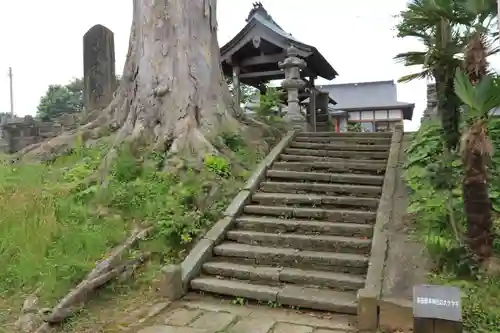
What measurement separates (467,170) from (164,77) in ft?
17.9

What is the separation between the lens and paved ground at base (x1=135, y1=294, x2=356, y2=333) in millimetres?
4230

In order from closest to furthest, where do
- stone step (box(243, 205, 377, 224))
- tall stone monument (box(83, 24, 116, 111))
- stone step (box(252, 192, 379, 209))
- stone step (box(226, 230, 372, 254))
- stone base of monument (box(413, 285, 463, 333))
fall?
stone base of monument (box(413, 285, 463, 333)) < stone step (box(226, 230, 372, 254)) < stone step (box(243, 205, 377, 224)) < stone step (box(252, 192, 379, 209)) < tall stone monument (box(83, 24, 116, 111))

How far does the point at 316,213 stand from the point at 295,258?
40.7 inches

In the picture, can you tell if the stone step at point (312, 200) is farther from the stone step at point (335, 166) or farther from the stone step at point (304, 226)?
the stone step at point (335, 166)

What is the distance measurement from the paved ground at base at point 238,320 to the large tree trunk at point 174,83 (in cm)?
325

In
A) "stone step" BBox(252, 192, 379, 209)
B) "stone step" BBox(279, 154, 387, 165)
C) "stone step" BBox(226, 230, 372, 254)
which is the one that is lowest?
"stone step" BBox(226, 230, 372, 254)

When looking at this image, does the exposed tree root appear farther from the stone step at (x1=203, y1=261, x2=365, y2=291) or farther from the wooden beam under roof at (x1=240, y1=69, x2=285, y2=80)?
the wooden beam under roof at (x1=240, y1=69, x2=285, y2=80)

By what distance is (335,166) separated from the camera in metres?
7.67

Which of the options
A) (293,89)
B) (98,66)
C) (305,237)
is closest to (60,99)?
(98,66)

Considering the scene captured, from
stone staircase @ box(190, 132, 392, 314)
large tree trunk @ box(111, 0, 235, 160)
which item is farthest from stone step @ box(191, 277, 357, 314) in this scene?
large tree trunk @ box(111, 0, 235, 160)

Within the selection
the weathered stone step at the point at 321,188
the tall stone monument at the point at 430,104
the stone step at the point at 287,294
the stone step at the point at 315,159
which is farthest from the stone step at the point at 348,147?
the stone step at the point at 287,294

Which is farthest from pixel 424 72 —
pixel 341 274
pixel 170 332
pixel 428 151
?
pixel 170 332

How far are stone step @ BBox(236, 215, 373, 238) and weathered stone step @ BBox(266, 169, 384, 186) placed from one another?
1.33 m

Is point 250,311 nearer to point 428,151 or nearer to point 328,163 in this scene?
point 328,163
